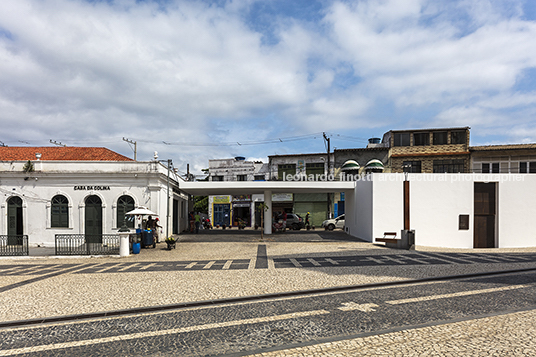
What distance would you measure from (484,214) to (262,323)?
22.1m

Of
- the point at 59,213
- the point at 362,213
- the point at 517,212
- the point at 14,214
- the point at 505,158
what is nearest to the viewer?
the point at 517,212

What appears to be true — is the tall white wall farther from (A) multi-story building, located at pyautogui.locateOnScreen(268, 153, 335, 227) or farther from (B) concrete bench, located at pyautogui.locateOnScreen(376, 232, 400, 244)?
(A) multi-story building, located at pyautogui.locateOnScreen(268, 153, 335, 227)

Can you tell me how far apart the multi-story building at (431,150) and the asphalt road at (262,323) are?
102 ft

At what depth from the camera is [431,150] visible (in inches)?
1492

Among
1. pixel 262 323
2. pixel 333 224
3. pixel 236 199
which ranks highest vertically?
pixel 236 199

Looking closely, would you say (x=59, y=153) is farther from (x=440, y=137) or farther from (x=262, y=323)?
(x=440, y=137)

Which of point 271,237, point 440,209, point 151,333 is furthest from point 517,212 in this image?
point 151,333

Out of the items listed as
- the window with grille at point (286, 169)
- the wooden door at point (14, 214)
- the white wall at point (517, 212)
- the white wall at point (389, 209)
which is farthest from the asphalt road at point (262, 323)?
the window with grille at point (286, 169)

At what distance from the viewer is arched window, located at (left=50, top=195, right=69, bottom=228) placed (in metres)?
23.2

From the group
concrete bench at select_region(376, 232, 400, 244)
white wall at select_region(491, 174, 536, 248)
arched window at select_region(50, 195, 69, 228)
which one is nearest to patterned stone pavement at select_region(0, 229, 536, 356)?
concrete bench at select_region(376, 232, 400, 244)

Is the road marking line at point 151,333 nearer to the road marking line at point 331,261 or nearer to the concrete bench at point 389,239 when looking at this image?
the road marking line at point 331,261

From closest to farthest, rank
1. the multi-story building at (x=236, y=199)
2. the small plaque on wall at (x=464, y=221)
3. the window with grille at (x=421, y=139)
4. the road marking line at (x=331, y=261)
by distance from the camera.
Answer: the road marking line at (x=331, y=261), the small plaque on wall at (x=464, y=221), the window with grille at (x=421, y=139), the multi-story building at (x=236, y=199)

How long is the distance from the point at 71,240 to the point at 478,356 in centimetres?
1839

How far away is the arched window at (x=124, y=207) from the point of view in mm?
23125
